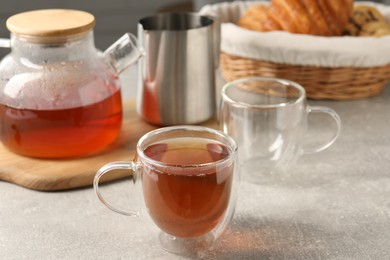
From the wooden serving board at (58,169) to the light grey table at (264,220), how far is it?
0.4 inches

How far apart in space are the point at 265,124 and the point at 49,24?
311 millimetres

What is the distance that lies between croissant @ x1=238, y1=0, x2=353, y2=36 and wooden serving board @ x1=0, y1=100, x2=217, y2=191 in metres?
0.34

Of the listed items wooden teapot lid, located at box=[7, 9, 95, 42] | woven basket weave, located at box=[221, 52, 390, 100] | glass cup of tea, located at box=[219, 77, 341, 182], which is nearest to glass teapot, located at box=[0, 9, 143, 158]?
wooden teapot lid, located at box=[7, 9, 95, 42]

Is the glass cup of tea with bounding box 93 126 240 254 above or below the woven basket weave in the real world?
above

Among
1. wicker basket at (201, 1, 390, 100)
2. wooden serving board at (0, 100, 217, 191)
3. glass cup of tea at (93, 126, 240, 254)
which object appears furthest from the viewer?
wicker basket at (201, 1, 390, 100)

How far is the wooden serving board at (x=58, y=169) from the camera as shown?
94cm

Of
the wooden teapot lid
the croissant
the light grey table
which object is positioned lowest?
the light grey table

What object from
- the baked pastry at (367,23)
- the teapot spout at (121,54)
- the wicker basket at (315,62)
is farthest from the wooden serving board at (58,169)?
the baked pastry at (367,23)

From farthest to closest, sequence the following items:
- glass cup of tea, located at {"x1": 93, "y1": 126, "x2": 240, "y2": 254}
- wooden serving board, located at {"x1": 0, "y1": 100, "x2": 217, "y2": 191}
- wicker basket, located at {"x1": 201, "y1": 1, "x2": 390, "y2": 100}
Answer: wicker basket, located at {"x1": 201, "y1": 1, "x2": 390, "y2": 100}
wooden serving board, located at {"x1": 0, "y1": 100, "x2": 217, "y2": 191}
glass cup of tea, located at {"x1": 93, "y1": 126, "x2": 240, "y2": 254}

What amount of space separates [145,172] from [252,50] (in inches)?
18.8

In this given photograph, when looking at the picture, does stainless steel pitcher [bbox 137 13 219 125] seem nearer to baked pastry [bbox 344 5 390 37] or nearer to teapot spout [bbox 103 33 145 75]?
teapot spout [bbox 103 33 145 75]

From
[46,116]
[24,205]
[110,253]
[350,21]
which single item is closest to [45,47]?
[46,116]

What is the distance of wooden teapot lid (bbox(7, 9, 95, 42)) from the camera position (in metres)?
0.95

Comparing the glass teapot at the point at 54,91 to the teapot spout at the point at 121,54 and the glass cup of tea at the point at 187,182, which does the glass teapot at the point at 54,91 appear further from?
the glass cup of tea at the point at 187,182
